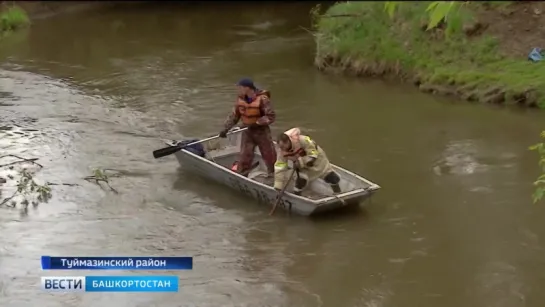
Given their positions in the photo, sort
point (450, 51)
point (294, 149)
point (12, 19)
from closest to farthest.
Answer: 1. point (294, 149)
2. point (450, 51)
3. point (12, 19)

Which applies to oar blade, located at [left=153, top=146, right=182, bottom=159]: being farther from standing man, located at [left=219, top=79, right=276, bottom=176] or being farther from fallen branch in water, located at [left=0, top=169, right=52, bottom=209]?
fallen branch in water, located at [left=0, top=169, right=52, bottom=209]

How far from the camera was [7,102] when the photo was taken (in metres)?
14.0

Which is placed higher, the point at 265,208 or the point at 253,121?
the point at 253,121

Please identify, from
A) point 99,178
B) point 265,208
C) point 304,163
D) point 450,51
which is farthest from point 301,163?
point 450,51

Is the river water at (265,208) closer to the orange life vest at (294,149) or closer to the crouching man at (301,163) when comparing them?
Result: the crouching man at (301,163)

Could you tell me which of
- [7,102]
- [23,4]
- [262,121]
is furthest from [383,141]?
[23,4]

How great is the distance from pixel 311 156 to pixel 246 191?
0.99 meters

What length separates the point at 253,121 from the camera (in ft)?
30.7

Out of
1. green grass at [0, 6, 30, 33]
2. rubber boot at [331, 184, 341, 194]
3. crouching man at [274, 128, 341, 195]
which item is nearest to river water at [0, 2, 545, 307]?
rubber boot at [331, 184, 341, 194]

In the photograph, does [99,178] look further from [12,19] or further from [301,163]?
[12,19]

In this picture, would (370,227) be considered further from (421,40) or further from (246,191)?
(421,40)

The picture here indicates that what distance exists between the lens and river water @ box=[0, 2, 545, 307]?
7.49 m

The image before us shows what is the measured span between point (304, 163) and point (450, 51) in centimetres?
711

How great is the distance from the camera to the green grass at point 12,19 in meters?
20.1
